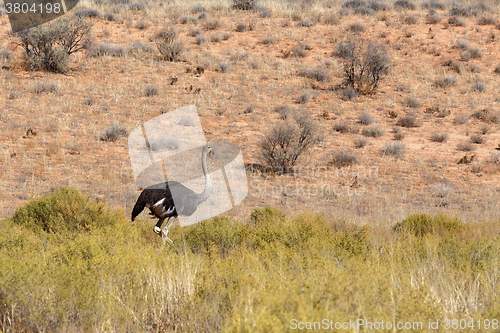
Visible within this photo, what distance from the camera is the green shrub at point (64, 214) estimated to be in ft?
23.6

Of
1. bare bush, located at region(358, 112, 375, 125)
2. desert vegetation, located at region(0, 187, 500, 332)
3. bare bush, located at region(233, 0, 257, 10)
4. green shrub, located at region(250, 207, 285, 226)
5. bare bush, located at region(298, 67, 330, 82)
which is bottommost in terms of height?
bare bush, located at region(358, 112, 375, 125)

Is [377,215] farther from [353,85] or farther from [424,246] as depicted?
[353,85]

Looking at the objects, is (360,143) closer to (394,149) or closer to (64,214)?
(394,149)

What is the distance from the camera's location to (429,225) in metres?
7.90

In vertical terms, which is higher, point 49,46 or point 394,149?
point 49,46

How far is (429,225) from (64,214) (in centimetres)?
609

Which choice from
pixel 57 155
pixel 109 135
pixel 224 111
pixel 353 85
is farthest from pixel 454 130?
pixel 57 155

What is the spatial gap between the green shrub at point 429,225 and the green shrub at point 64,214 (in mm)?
4911

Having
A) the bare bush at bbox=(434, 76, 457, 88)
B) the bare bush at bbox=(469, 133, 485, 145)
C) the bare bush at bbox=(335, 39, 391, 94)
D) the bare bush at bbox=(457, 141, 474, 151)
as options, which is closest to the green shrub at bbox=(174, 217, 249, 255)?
the bare bush at bbox=(457, 141, 474, 151)

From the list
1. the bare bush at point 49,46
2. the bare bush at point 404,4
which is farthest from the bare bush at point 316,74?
A: the bare bush at point 404,4

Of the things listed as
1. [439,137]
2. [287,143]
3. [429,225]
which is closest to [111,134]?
[287,143]

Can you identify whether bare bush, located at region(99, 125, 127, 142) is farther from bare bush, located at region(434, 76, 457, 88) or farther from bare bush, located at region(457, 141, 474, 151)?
bare bush, located at region(434, 76, 457, 88)

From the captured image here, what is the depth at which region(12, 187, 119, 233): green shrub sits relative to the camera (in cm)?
720

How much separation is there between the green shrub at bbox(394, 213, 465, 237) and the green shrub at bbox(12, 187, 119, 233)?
16.1 feet
